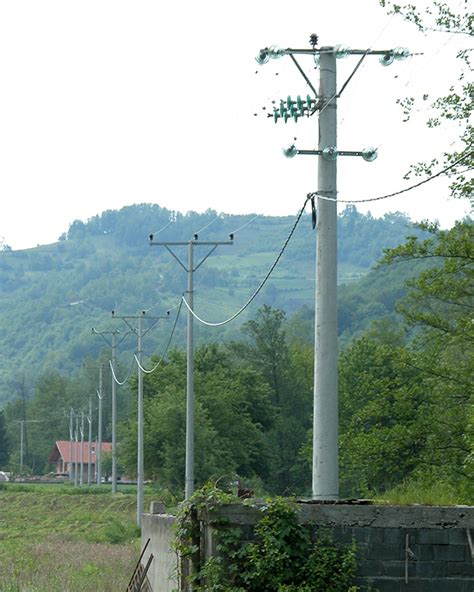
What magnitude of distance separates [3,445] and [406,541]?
148m

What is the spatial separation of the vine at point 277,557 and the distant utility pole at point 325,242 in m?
3.63

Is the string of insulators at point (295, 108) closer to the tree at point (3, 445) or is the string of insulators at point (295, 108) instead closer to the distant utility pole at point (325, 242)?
the distant utility pole at point (325, 242)

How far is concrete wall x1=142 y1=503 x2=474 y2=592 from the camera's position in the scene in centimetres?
1425

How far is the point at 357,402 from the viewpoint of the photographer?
68500 mm

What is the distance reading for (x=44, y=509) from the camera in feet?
278

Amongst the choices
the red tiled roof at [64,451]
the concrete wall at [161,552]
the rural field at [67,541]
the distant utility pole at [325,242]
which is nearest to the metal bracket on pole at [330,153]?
the distant utility pole at [325,242]

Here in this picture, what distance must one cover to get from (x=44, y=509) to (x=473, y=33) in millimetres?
64846

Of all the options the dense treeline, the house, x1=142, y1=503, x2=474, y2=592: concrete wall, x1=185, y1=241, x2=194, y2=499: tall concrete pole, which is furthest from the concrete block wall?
the house

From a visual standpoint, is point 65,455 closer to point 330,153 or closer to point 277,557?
point 330,153

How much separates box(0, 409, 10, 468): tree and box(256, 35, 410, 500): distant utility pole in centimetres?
13830

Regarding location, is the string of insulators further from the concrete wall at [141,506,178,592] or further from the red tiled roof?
the red tiled roof

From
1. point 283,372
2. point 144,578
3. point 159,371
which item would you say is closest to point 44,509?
point 159,371

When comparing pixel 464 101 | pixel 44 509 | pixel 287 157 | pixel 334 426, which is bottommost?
pixel 44 509

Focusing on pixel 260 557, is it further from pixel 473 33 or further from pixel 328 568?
pixel 473 33
